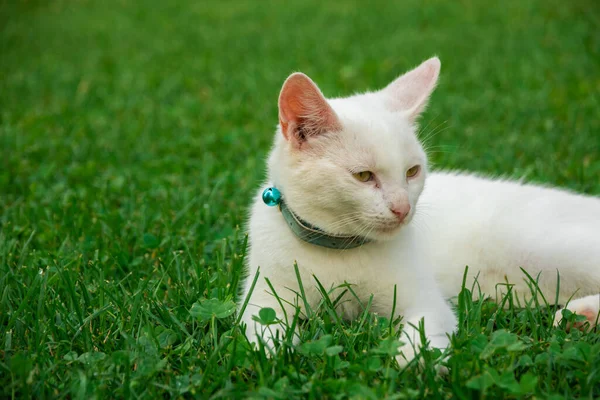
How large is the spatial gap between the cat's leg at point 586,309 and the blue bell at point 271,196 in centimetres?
114

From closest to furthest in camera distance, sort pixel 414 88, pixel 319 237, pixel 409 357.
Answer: pixel 409 357 < pixel 319 237 < pixel 414 88

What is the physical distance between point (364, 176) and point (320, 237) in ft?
0.94

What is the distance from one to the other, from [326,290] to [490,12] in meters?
8.38

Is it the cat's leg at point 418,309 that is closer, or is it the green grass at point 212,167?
the green grass at point 212,167

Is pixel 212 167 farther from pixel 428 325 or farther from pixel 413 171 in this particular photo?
pixel 428 325

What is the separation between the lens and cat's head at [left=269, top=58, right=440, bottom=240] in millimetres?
2275

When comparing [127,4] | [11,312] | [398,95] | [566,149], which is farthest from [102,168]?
[127,4]

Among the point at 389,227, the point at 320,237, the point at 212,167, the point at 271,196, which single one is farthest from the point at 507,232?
the point at 212,167

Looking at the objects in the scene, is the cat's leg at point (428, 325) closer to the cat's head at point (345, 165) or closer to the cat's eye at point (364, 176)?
the cat's head at point (345, 165)

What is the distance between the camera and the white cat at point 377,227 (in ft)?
7.50

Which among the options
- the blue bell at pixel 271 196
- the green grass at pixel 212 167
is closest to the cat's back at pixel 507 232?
the green grass at pixel 212 167

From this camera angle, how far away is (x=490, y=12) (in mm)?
9648

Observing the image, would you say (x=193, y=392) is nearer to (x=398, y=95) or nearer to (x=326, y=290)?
(x=326, y=290)

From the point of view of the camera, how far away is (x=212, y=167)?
4.51 metres
